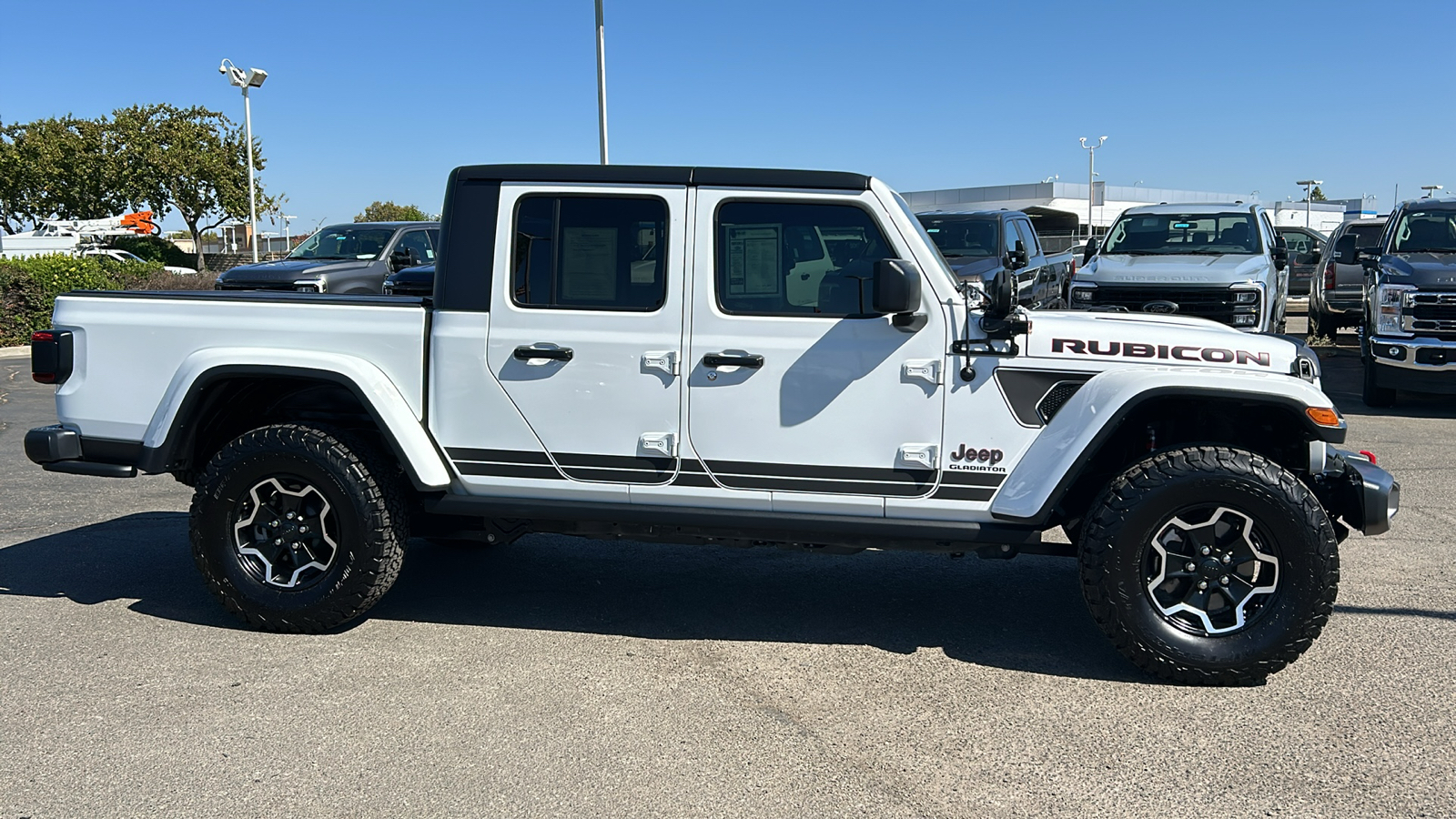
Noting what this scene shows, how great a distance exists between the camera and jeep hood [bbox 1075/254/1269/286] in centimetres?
1177

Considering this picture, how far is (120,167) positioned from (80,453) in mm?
45581

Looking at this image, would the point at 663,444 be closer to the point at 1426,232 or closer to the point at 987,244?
the point at 987,244

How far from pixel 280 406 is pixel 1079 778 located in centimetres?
369

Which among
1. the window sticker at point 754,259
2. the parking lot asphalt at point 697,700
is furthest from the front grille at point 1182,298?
the window sticker at point 754,259

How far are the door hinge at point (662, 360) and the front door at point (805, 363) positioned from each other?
2.4 inches

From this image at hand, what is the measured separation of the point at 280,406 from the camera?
519cm

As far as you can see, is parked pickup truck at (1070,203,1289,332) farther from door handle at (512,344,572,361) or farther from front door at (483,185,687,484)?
door handle at (512,344,572,361)

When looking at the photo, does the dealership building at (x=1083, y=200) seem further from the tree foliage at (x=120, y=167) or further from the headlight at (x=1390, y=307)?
the headlight at (x=1390, y=307)

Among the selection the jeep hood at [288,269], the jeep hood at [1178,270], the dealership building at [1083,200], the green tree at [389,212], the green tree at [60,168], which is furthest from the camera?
the green tree at [389,212]

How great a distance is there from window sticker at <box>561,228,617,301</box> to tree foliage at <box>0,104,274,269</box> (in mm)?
45221

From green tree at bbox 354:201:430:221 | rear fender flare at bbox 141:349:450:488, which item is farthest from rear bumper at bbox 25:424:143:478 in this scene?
green tree at bbox 354:201:430:221

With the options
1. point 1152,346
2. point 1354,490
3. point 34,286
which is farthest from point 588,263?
point 34,286

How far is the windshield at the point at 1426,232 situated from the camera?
11.1 m

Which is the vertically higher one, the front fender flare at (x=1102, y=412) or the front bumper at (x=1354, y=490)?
the front fender flare at (x=1102, y=412)
